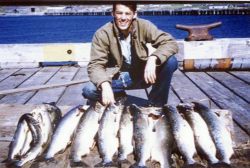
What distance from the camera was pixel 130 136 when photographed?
2.54 metres

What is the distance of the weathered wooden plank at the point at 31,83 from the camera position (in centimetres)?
433

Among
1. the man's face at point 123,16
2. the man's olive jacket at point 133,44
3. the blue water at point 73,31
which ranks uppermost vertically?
the man's face at point 123,16

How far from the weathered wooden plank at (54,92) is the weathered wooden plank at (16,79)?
618mm

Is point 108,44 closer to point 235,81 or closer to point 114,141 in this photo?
point 114,141

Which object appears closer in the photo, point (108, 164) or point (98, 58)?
point (108, 164)

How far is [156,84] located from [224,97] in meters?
1.35

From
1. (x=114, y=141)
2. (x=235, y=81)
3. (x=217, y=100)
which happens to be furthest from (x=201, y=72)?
(x=114, y=141)

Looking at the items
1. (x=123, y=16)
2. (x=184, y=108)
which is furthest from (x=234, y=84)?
(x=123, y=16)

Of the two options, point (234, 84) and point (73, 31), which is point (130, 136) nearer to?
point (234, 84)

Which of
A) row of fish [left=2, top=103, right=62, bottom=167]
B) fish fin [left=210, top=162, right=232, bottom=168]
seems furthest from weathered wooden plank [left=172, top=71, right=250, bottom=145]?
row of fish [left=2, top=103, right=62, bottom=167]

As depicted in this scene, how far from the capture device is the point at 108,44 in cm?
348

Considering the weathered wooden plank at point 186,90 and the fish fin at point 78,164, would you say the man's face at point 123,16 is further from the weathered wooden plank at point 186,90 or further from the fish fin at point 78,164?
the fish fin at point 78,164

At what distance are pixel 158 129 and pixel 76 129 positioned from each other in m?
0.80

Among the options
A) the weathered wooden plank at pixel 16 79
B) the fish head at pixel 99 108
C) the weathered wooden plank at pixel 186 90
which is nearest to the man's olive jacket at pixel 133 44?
the fish head at pixel 99 108
